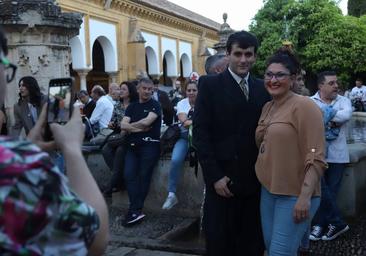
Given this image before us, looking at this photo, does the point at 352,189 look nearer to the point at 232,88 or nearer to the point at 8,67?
the point at 232,88

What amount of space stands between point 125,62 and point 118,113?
24.4 meters

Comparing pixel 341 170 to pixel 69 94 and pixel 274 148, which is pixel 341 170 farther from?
pixel 69 94

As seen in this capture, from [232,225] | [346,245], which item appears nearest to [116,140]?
[346,245]

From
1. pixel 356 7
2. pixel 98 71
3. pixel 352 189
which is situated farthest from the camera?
pixel 356 7

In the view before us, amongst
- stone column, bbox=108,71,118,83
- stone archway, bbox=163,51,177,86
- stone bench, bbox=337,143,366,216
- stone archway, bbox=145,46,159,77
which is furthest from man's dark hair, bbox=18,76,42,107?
stone archway, bbox=163,51,177,86

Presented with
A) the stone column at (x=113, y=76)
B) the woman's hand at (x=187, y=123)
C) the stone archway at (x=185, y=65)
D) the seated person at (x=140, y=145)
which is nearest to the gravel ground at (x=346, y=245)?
the woman's hand at (x=187, y=123)

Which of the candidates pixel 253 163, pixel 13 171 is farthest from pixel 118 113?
pixel 13 171

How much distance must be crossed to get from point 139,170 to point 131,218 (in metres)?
0.64

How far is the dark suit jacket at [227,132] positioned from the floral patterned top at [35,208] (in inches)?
95.8

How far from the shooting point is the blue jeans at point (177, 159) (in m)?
6.55

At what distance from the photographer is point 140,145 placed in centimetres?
657

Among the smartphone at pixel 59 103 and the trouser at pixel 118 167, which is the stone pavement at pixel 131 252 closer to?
the trouser at pixel 118 167

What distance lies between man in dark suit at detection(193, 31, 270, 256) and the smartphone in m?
1.85

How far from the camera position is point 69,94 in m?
2.06
